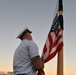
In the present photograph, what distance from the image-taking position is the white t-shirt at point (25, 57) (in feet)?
16.5

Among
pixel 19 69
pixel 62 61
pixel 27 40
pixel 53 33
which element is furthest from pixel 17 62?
pixel 53 33

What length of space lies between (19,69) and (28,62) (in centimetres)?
22

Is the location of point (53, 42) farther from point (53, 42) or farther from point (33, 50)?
point (33, 50)

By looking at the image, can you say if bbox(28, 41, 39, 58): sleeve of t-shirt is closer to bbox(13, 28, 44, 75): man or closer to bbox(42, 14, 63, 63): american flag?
bbox(13, 28, 44, 75): man

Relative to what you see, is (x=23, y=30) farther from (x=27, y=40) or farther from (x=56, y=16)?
(x=56, y=16)

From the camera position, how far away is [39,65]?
506 cm

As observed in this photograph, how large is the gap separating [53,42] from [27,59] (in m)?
1.84

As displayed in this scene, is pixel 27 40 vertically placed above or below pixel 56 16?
below

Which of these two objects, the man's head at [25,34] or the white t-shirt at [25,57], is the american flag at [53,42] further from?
the white t-shirt at [25,57]

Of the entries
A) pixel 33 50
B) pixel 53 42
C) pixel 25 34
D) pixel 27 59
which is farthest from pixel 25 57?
pixel 53 42

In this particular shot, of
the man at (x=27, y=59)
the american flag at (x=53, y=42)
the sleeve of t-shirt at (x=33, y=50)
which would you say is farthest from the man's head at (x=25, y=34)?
the american flag at (x=53, y=42)

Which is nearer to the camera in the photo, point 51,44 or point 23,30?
point 23,30

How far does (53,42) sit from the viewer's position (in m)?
6.84

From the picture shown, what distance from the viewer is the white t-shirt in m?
5.04
